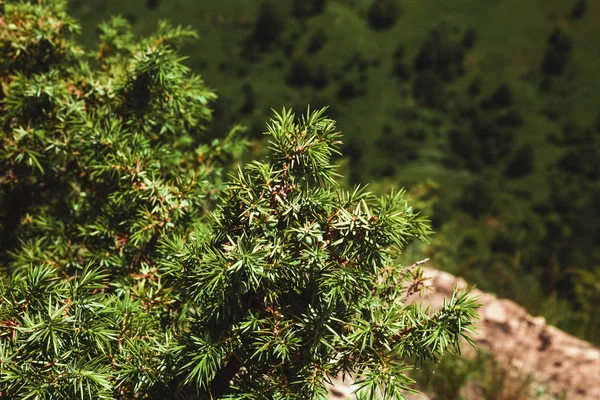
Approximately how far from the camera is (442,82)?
88812mm

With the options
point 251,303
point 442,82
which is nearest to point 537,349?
point 251,303

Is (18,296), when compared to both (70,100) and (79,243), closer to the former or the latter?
(79,243)

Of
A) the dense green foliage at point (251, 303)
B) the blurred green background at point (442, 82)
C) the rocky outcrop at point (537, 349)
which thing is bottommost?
the dense green foliage at point (251, 303)

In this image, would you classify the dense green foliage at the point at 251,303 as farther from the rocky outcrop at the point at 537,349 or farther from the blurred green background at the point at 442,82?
the blurred green background at the point at 442,82

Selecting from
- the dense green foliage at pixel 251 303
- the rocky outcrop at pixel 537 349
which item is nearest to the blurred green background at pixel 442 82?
the rocky outcrop at pixel 537 349

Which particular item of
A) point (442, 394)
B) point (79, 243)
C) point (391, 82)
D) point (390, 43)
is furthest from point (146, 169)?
point (390, 43)

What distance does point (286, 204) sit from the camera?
229 cm

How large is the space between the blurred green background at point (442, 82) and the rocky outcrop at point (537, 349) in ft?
195

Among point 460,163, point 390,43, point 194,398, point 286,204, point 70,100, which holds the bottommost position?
point 194,398

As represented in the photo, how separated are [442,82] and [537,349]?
88084 mm

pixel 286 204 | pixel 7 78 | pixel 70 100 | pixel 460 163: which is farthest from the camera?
pixel 460 163

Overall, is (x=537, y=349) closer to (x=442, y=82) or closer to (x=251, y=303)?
(x=251, y=303)

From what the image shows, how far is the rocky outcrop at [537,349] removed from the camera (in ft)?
18.4

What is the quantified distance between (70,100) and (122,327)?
169 cm
